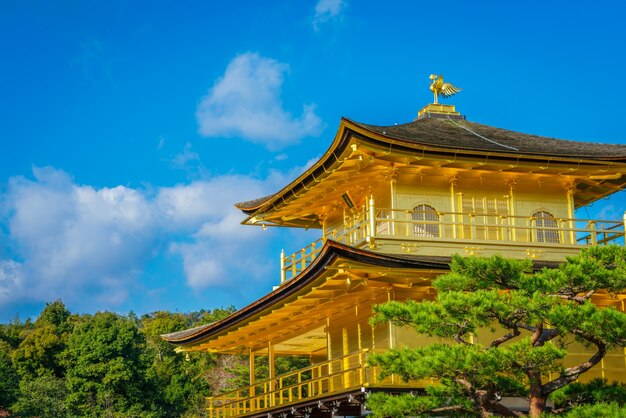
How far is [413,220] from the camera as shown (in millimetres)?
21031

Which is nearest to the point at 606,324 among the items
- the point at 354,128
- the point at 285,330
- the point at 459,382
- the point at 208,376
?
the point at 459,382

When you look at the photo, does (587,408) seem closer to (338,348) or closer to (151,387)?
(338,348)

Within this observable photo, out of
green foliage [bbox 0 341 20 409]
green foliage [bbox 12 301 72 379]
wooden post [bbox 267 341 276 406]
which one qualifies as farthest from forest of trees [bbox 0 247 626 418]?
green foliage [bbox 12 301 72 379]

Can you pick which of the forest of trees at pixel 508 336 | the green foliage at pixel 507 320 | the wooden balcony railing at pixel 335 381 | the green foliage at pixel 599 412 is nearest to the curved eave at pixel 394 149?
the forest of trees at pixel 508 336

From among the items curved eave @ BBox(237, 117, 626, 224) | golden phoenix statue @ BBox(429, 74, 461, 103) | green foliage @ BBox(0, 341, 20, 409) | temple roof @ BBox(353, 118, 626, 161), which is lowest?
green foliage @ BBox(0, 341, 20, 409)

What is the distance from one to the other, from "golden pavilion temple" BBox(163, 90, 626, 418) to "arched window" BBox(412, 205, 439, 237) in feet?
0.10

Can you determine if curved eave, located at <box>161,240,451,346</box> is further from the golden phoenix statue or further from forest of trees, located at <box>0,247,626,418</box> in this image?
the golden phoenix statue

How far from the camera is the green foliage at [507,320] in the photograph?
49.9 ft

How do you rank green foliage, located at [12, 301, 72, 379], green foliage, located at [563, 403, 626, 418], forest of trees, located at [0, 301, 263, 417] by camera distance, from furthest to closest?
1. green foliage, located at [12, 301, 72, 379]
2. forest of trees, located at [0, 301, 263, 417]
3. green foliage, located at [563, 403, 626, 418]

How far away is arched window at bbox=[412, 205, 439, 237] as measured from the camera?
22266 mm

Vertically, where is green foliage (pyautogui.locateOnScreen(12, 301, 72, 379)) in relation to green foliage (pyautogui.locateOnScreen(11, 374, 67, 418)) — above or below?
above

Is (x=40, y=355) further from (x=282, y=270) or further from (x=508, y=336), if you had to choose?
(x=508, y=336)

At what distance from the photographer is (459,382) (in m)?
16.2

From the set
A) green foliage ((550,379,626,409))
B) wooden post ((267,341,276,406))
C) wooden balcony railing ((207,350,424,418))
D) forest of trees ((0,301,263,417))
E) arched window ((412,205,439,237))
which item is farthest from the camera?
forest of trees ((0,301,263,417))
